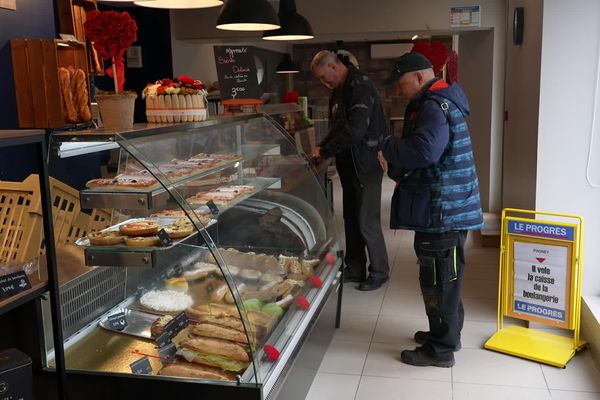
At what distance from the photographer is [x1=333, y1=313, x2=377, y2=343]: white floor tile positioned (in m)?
4.09

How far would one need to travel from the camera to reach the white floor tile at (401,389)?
10.8ft

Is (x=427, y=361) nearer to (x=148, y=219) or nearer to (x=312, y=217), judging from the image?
(x=312, y=217)

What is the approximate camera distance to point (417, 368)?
3625mm

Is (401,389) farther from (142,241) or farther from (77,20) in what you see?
(77,20)

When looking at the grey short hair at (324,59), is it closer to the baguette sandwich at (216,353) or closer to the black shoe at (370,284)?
the black shoe at (370,284)

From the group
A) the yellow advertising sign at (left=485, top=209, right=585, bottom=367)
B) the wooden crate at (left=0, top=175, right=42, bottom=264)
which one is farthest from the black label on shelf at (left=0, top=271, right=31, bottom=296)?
the yellow advertising sign at (left=485, top=209, right=585, bottom=367)

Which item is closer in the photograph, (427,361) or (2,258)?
(2,258)

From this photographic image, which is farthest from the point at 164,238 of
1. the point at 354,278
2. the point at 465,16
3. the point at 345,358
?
the point at 465,16

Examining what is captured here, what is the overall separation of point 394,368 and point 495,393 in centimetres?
60

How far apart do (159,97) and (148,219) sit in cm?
61

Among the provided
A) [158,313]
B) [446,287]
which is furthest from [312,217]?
[158,313]

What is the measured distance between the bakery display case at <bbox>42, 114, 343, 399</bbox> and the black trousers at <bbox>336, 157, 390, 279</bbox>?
1.30 m

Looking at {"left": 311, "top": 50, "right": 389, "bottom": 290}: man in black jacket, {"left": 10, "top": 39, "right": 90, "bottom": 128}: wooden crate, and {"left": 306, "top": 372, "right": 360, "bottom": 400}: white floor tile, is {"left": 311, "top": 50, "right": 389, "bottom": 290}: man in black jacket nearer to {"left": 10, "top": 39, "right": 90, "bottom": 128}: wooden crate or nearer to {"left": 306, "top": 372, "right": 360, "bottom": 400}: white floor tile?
{"left": 306, "top": 372, "right": 360, "bottom": 400}: white floor tile

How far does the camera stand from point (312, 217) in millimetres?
3930
